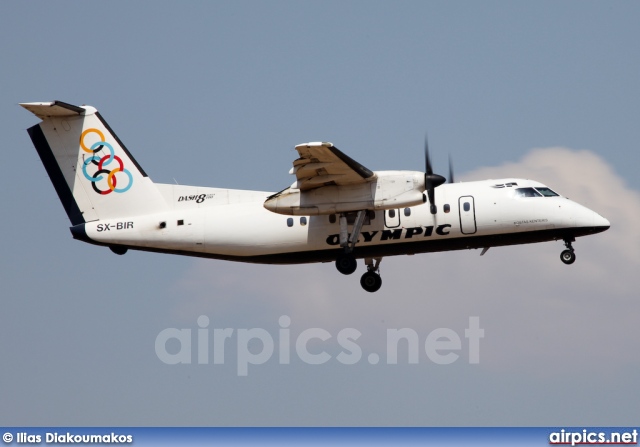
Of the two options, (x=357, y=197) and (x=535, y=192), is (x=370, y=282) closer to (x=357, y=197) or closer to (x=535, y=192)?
(x=357, y=197)

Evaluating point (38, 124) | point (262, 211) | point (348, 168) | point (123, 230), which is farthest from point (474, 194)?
point (38, 124)

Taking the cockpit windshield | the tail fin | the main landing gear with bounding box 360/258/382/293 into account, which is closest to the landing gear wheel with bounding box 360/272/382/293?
the main landing gear with bounding box 360/258/382/293

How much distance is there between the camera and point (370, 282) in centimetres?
3039

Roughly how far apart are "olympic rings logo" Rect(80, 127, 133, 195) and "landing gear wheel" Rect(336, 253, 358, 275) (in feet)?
19.6

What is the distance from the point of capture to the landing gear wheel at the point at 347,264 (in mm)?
28688

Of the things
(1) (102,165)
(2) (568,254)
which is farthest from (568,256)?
(1) (102,165)

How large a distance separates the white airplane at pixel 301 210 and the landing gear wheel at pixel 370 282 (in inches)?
1.0

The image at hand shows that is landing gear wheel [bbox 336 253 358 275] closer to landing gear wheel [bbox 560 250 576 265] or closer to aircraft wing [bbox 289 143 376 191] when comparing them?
aircraft wing [bbox 289 143 376 191]

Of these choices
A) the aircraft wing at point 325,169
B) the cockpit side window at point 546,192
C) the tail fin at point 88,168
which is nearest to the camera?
the aircraft wing at point 325,169

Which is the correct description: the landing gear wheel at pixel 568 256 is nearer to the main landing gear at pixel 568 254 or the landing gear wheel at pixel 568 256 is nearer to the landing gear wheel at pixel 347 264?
the main landing gear at pixel 568 254

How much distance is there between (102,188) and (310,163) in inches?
241

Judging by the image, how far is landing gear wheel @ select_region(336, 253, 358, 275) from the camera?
94.1 ft

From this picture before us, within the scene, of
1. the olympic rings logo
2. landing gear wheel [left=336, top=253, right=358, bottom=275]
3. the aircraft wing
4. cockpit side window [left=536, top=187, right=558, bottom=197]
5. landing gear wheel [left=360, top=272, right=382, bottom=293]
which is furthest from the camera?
landing gear wheel [left=360, top=272, right=382, bottom=293]

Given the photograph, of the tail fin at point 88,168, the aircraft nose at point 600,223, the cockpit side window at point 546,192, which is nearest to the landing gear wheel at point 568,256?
the aircraft nose at point 600,223
